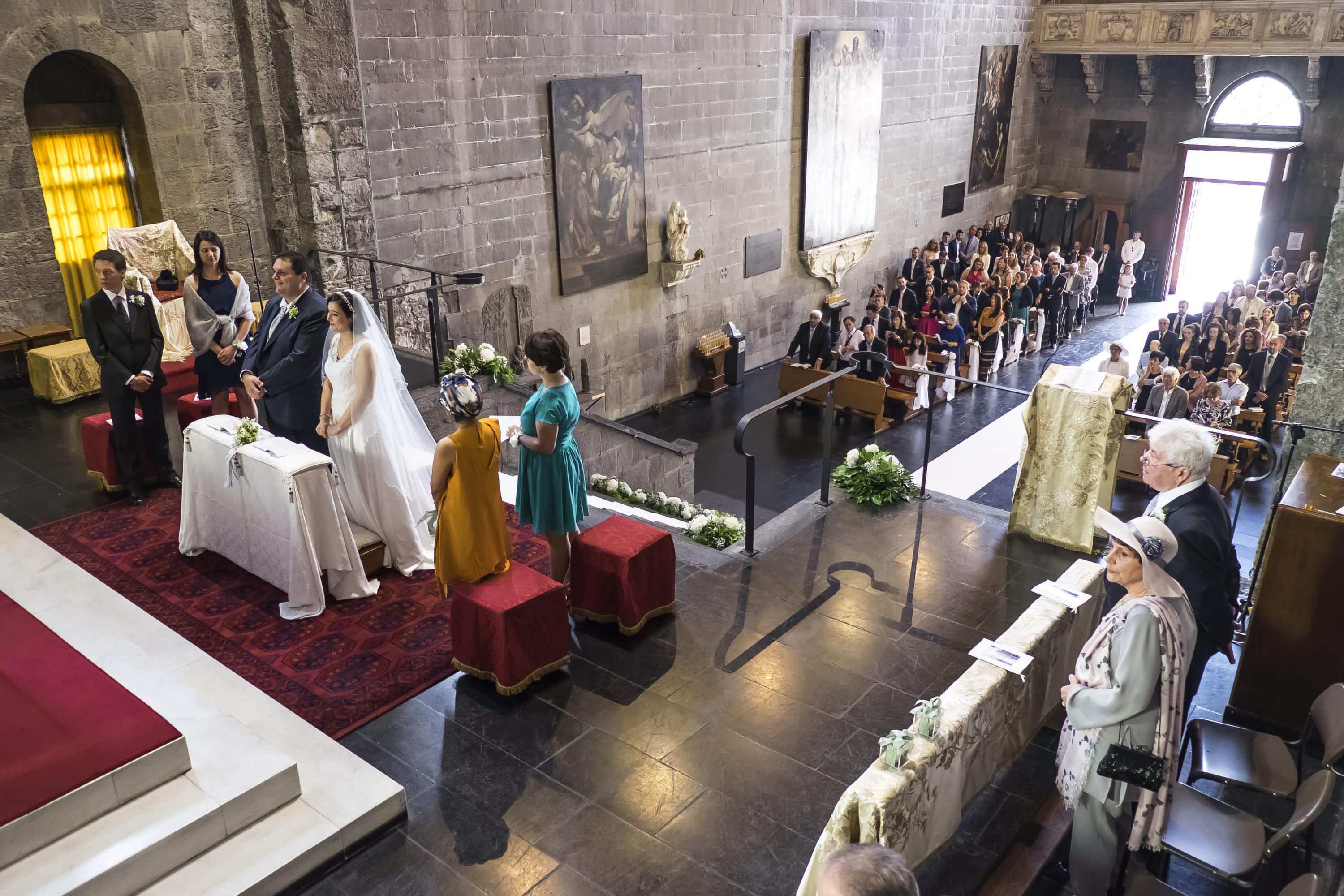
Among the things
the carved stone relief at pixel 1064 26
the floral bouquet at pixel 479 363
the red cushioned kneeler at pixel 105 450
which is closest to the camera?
the red cushioned kneeler at pixel 105 450

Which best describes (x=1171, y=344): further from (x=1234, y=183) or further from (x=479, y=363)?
(x=1234, y=183)

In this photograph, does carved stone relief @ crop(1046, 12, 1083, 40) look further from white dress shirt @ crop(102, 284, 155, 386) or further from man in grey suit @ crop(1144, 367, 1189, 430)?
white dress shirt @ crop(102, 284, 155, 386)

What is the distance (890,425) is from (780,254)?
391 cm

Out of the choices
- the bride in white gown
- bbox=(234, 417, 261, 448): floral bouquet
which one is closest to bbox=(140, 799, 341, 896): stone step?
the bride in white gown

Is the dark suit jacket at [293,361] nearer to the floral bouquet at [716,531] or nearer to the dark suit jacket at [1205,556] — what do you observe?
the floral bouquet at [716,531]

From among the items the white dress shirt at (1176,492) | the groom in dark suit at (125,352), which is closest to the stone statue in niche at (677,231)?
the groom in dark suit at (125,352)

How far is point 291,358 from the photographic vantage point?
5.70 meters

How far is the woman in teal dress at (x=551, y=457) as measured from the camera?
4.77 metres

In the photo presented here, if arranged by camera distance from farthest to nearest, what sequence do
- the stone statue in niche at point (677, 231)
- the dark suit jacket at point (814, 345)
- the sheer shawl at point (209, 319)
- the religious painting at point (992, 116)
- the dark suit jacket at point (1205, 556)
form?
the religious painting at point (992, 116)
the stone statue in niche at point (677, 231)
the dark suit jacket at point (814, 345)
the sheer shawl at point (209, 319)
the dark suit jacket at point (1205, 556)

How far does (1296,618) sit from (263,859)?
4.85 meters

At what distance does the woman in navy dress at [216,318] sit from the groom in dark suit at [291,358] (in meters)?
0.34

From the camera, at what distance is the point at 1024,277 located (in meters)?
14.4

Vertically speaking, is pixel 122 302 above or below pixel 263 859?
above

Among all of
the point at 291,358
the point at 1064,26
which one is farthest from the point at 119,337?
the point at 1064,26
